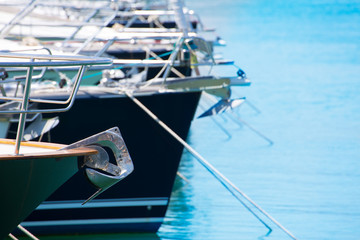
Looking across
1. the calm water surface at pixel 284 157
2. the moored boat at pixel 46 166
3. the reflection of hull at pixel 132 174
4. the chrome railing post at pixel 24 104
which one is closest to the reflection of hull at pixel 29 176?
the moored boat at pixel 46 166

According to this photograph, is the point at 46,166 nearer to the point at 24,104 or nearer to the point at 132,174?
the point at 24,104

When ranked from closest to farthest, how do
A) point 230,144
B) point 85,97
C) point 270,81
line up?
point 85,97
point 230,144
point 270,81

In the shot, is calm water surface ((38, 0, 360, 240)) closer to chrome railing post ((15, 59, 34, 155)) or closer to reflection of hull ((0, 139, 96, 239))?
reflection of hull ((0, 139, 96, 239))

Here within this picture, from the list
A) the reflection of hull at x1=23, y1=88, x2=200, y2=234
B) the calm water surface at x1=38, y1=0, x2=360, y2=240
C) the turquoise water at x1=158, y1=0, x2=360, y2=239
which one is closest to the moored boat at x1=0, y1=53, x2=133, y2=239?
the reflection of hull at x1=23, y1=88, x2=200, y2=234

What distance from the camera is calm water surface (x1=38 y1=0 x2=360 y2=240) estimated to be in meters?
8.26

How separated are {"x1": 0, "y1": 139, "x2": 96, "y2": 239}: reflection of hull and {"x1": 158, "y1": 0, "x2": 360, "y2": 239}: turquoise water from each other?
300cm

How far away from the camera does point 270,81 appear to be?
18875 mm

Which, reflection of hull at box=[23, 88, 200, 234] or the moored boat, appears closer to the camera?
the moored boat

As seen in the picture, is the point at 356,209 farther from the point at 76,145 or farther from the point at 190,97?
the point at 76,145

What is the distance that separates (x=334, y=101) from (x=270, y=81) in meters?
3.14

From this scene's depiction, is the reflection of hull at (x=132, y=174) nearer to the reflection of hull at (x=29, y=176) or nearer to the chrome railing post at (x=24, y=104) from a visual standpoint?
the reflection of hull at (x=29, y=176)

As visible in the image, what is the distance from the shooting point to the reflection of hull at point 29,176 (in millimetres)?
4757

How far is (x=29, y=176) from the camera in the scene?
16.1 feet

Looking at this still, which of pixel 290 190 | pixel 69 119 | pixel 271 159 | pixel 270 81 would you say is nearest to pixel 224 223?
pixel 290 190
